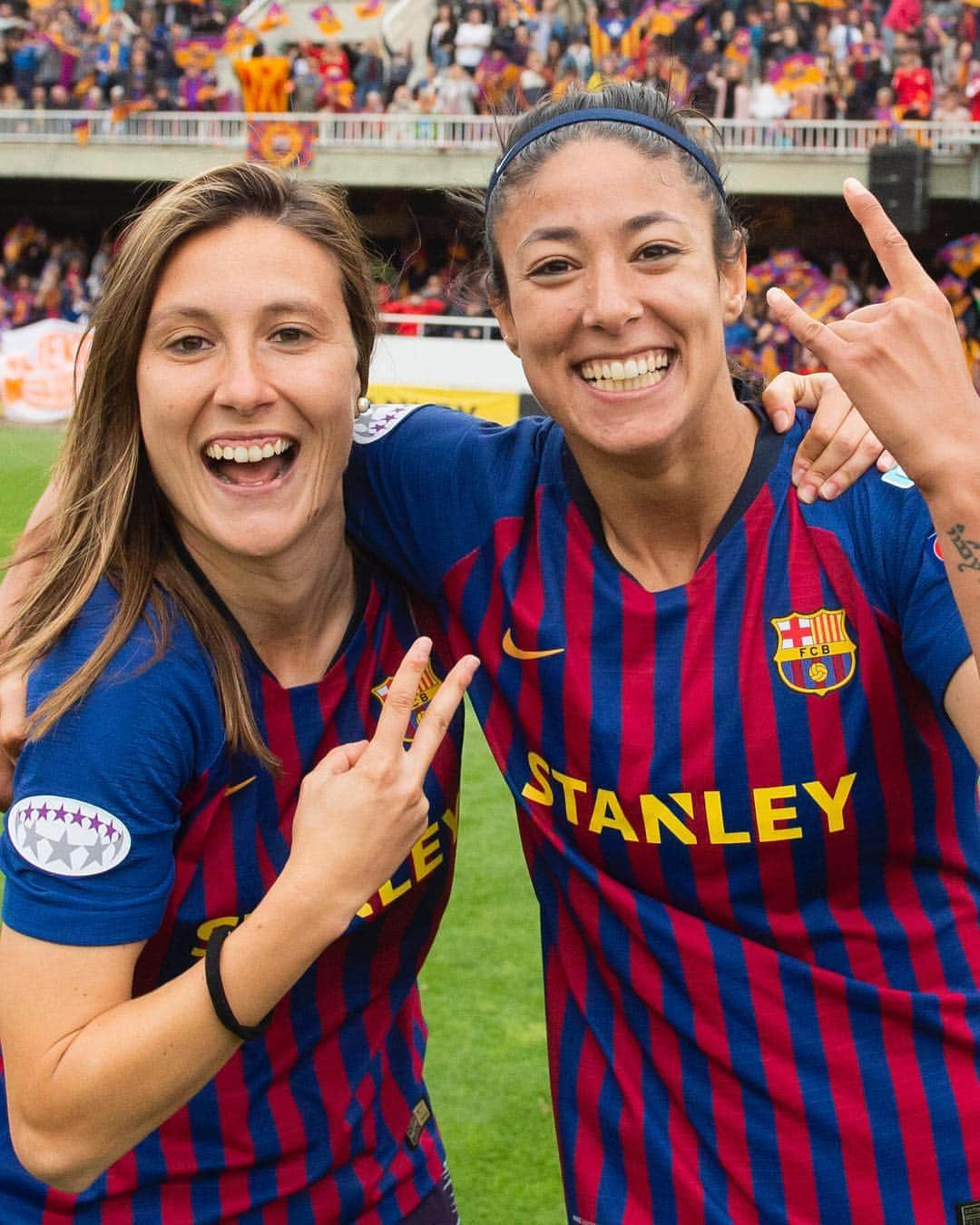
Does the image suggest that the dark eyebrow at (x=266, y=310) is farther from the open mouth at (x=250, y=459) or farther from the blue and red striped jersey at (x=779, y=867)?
the blue and red striped jersey at (x=779, y=867)

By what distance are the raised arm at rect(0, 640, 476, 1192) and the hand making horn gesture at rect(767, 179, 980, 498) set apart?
0.68 meters

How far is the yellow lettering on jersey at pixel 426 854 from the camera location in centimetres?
228

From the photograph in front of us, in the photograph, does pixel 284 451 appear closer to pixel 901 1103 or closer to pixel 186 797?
pixel 186 797

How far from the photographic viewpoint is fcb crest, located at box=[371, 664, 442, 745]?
7.41ft

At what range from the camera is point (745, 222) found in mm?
2494

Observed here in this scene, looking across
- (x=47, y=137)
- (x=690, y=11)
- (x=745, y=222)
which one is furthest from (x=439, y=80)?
(x=745, y=222)

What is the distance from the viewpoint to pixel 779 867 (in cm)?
199

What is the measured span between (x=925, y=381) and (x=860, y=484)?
11.6 inches

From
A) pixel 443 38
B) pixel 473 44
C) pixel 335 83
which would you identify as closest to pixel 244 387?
pixel 473 44

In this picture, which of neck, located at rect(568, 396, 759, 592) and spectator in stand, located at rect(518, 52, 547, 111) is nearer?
neck, located at rect(568, 396, 759, 592)

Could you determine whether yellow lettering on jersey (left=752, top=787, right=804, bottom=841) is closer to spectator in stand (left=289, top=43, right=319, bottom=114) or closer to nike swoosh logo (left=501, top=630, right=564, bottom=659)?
nike swoosh logo (left=501, top=630, right=564, bottom=659)

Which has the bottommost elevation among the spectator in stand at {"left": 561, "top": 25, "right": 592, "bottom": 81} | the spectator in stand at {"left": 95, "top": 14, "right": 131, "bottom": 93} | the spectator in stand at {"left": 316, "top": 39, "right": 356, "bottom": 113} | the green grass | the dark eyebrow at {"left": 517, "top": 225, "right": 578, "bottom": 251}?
the green grass

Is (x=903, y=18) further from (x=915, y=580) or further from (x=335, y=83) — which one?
(x=915, y=580)

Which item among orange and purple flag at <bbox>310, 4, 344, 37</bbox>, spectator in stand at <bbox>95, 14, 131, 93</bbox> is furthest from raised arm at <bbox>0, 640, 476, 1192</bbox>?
spectator in stand at <bbox>95, 14, 131, 93</bbox>
